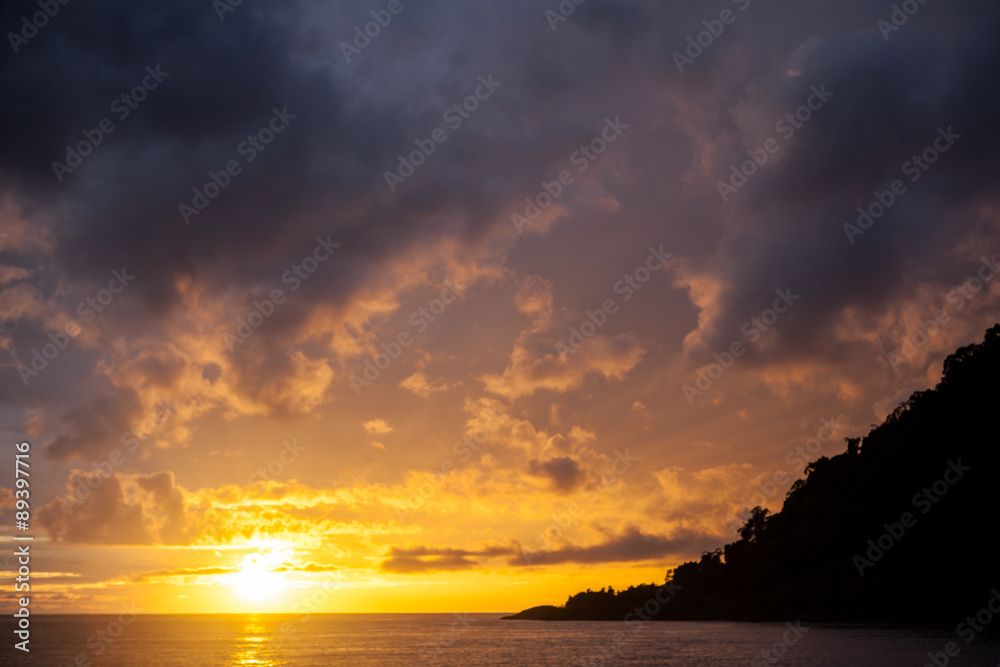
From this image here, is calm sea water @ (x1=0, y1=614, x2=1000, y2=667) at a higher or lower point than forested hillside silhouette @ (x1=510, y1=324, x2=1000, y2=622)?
lower

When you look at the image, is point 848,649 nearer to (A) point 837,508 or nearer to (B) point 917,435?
(B) point 917,435

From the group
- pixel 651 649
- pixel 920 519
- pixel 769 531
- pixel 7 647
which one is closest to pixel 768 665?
pixel 651 649

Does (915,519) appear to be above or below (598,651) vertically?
above

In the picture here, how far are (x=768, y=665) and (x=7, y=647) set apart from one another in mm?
130496

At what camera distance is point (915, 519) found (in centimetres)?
13550

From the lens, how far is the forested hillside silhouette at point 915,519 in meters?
126

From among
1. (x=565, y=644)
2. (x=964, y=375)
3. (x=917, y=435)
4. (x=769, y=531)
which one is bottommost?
(x=565, y=644)

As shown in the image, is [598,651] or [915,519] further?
[915,519]

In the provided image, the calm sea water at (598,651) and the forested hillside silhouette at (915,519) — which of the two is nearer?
the calm sea water at (598,651)

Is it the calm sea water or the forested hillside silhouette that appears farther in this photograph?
the forested hillside silhouette

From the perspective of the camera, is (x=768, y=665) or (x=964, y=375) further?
(x=964, y=375)

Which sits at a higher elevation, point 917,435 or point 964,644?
point 917,435

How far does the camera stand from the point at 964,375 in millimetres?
132500

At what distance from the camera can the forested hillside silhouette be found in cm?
12594
